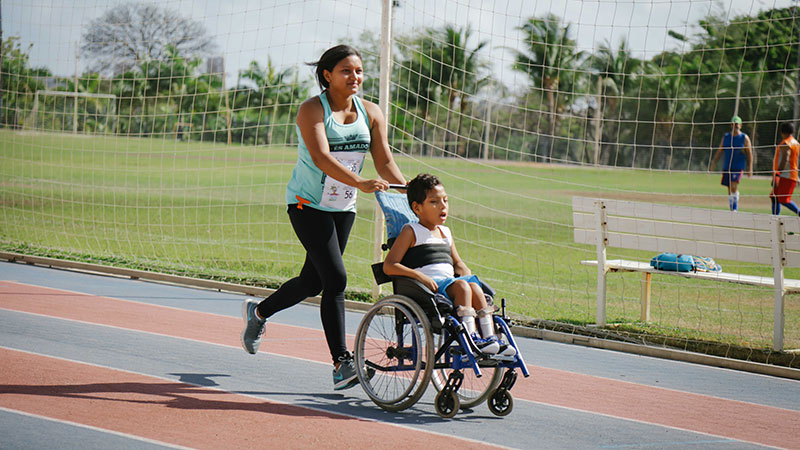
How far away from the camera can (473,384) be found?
→ 6082mm

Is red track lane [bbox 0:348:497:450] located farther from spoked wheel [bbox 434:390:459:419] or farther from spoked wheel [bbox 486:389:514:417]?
spoked wheel [bbox 486:389:514:417]

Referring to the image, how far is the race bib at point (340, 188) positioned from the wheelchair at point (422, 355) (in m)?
0.21

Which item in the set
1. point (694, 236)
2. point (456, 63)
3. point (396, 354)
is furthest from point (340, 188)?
point (456, 63)

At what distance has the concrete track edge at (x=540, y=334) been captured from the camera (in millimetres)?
7352

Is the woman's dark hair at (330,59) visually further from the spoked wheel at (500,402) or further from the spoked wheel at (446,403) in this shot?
the spoked wheel at (500,402)

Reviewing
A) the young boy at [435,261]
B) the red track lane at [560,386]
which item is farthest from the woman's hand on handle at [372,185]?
the red track lane at [560,386]

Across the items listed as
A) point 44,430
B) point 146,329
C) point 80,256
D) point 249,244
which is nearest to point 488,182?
point 249,244

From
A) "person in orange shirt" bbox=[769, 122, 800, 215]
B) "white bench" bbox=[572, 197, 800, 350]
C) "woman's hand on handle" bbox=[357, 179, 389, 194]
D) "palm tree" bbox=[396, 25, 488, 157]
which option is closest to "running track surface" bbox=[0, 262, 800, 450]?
"white bench" bbox=[572, 197, 800, 350]

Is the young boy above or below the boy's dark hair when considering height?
below

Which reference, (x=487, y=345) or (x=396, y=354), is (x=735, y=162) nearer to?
(x=396, y=354)

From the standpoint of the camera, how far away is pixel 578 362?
748 cm

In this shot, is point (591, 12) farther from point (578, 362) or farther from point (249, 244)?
point (249, 244)

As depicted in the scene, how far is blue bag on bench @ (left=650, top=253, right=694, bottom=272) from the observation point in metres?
8.54

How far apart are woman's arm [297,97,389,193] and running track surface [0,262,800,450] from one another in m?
1.33
